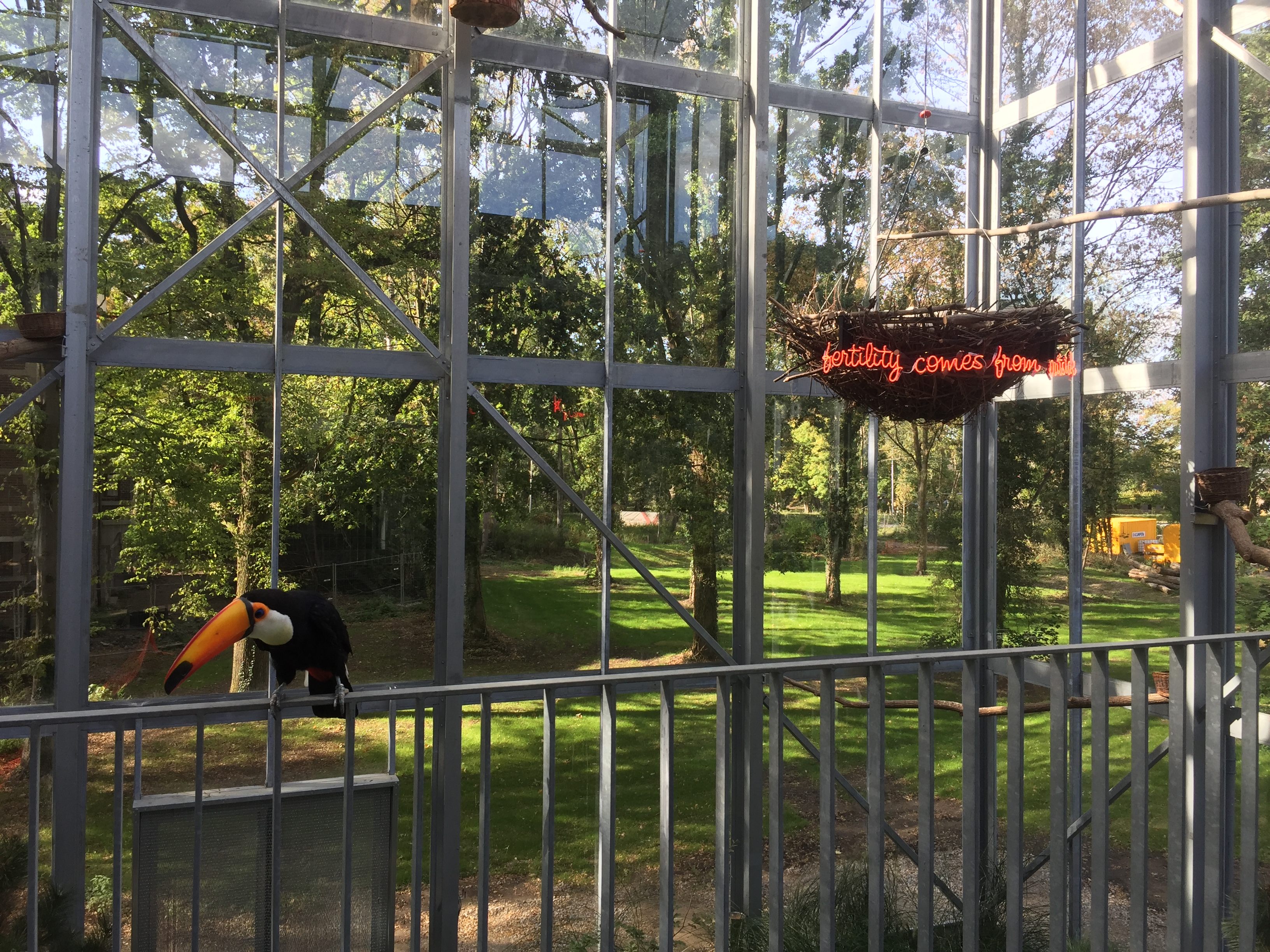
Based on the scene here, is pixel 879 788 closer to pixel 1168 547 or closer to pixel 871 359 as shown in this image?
pixel 871 359

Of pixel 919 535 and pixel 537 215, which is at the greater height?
pixel 537 215

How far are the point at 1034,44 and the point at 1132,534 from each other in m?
2.55

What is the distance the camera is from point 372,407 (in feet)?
14.0

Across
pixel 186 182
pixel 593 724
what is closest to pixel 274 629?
pixel 186 182

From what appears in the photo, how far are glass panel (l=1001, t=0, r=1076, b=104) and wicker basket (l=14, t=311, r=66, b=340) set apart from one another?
459cm

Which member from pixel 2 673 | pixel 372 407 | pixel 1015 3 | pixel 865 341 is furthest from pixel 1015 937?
pixel 1015 3

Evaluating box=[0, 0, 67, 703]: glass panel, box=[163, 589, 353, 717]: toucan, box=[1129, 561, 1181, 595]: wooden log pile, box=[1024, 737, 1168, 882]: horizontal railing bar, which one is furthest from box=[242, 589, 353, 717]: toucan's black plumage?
box=[1129, 561, 1181, 595]: wooden log pile

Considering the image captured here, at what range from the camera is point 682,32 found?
4.77m

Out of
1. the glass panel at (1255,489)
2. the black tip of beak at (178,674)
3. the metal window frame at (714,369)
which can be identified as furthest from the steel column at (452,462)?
the glass panel at (1255,489)

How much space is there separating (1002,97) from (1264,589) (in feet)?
9.28

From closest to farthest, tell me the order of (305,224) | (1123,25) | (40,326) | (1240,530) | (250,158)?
(40,326)
(1240,530)
(250,158)
(305,224)
(1123,25)

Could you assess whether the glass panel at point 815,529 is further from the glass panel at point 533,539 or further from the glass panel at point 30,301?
the glass panel at point 30,301

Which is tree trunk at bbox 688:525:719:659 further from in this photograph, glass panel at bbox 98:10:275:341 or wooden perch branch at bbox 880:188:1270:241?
glass panel at bbox 98:10:275:341

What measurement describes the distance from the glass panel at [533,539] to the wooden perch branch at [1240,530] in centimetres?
252
